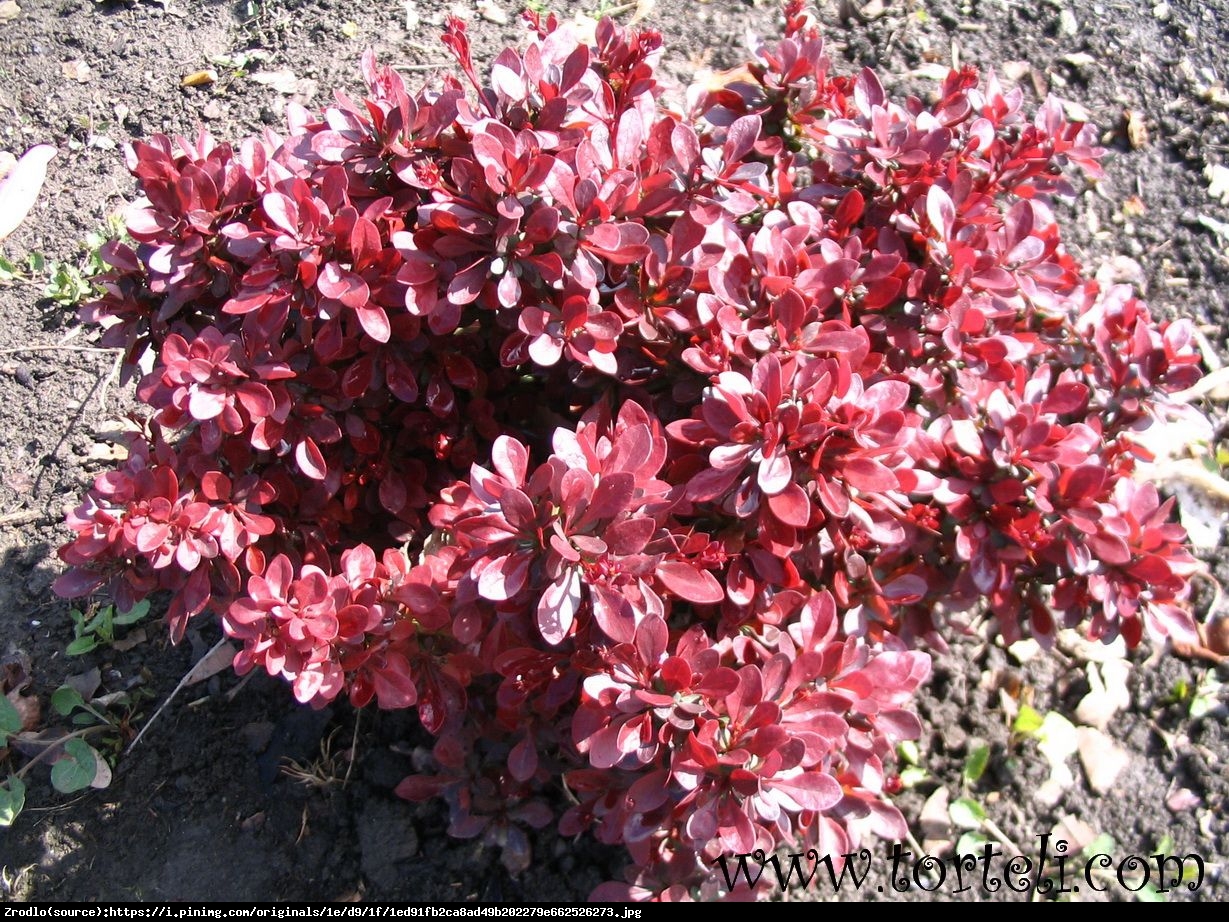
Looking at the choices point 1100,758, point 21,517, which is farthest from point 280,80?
point 1100,758

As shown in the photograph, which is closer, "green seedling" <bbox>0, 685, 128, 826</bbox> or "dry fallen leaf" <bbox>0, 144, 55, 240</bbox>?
"green seedling" <bbox>0, 685, 128, 826</bbox>

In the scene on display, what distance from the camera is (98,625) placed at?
2.64 m

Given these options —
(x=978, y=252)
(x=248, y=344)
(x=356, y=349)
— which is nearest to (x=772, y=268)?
(x=978, y=252)

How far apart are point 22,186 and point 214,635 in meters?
1.82

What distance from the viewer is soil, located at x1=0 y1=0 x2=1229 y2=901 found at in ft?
7.90

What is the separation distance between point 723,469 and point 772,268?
469mm

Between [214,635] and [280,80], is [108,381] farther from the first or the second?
[280,80]

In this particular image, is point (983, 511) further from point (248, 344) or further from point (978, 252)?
point (248, 344)

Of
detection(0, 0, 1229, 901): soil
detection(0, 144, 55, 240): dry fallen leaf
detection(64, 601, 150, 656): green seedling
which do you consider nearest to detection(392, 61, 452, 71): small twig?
detection(0, 0, 1229, 901): soil

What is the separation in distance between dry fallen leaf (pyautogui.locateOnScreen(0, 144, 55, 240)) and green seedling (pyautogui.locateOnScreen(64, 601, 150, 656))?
1.45 meters

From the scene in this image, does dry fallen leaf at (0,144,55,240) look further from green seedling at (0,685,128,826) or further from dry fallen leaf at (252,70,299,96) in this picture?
green seedling at (0,685,128,826)

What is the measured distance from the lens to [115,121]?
349 centimetres

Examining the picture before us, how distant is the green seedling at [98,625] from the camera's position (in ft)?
8.57
